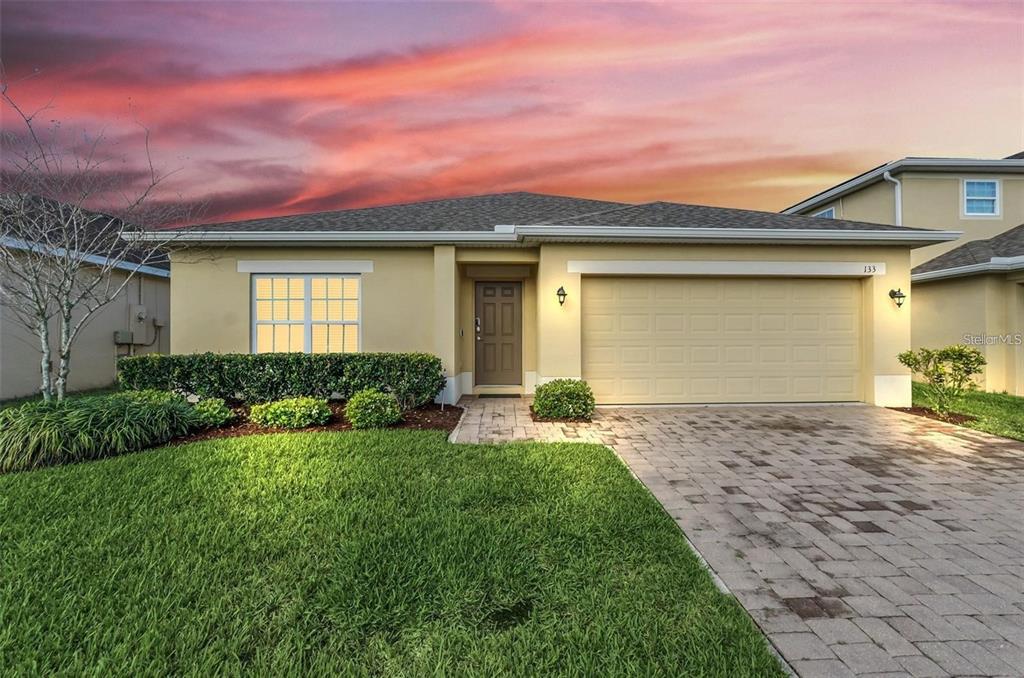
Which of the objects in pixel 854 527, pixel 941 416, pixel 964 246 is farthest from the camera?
pixel 964 246

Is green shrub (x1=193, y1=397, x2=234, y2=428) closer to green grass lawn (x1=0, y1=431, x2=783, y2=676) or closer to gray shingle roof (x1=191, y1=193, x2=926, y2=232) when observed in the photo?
green grass lawn (x1=0, y1=431, x2=783, y2=676)

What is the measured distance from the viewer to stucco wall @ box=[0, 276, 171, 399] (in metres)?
9.05

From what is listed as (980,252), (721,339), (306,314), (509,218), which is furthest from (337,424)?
(980,252)

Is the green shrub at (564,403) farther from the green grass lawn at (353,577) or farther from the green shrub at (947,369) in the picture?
the green shrub at (947,369)

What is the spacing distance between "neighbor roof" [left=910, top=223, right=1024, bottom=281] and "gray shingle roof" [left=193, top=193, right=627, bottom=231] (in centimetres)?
815

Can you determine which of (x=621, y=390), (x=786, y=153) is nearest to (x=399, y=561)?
(x=621, y=390)

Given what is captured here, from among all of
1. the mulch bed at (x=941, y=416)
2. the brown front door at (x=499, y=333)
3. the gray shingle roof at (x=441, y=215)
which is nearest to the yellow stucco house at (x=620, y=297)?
the gray shingle roof at (x=441, y=215)

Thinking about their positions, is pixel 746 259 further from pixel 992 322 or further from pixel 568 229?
pixel 992 322

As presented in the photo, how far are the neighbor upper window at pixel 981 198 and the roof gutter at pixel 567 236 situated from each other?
6559 mm

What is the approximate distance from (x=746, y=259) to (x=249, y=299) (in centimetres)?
960

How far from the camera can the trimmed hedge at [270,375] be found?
7.23 meters

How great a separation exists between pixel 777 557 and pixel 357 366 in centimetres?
619

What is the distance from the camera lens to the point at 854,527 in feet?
11.4

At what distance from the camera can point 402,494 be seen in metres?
3.92
